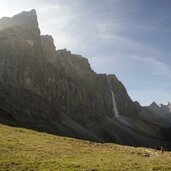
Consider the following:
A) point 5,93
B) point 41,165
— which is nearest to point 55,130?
point 5,93

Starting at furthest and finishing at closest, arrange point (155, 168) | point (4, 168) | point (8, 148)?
point (8, 148) → point (155, 168) → point (4, 168)

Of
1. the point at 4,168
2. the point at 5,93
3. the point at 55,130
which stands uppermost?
the point at 5,93

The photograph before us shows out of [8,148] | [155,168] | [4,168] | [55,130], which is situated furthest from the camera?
[55,130]

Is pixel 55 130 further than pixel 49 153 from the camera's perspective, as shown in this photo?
Yes

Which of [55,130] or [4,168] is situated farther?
[55,130]

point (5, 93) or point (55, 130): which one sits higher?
point (5, 93)

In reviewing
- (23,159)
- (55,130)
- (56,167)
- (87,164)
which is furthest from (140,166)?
(55,130)

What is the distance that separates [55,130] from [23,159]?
148246 mm

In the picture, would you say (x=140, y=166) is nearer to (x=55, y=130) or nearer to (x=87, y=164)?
(x=87, y=164)

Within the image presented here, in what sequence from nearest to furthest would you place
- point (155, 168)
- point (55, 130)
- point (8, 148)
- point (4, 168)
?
1. point (4, 168)
2. point (155, 168)
3. point (8, 148)
4. point (55, 130)

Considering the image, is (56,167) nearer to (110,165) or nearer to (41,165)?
(41,165)

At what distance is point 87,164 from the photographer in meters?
48.1

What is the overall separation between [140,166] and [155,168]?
1996 millimetres

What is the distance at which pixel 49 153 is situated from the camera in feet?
190
